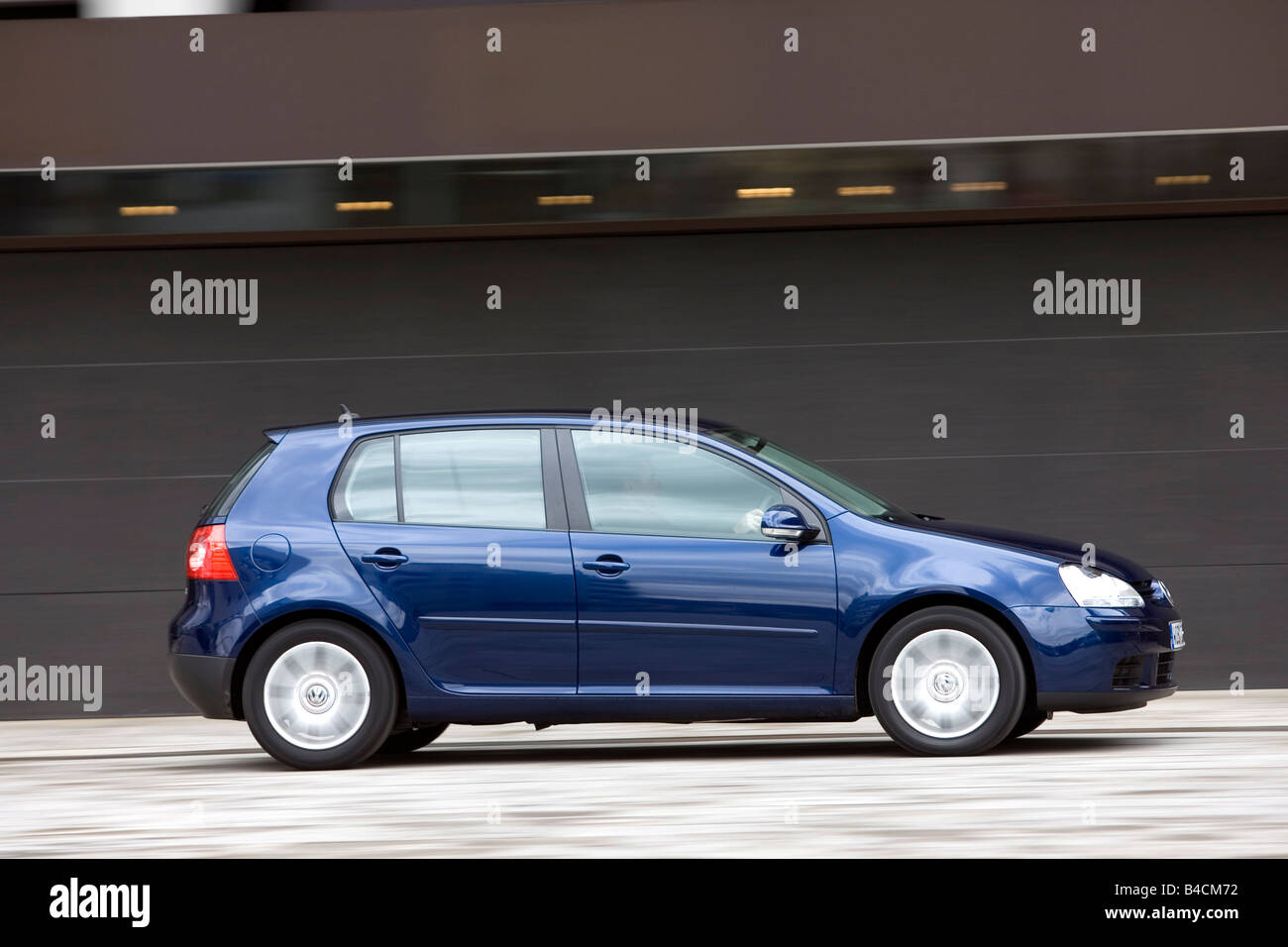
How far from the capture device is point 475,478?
790 cm

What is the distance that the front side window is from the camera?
7723 mm

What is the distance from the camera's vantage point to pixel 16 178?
1077 cm

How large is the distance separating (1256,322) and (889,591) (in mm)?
4709

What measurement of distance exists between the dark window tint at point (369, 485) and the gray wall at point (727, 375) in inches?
128

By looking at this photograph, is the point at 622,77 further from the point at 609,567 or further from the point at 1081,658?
the point at 1081,658

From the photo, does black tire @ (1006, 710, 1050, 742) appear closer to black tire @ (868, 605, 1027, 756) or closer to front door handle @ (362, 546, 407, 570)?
black tire @ (868, 605, 1027, 756)

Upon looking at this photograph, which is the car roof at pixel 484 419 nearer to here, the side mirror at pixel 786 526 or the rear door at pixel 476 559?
the rear door at pixel 476 559

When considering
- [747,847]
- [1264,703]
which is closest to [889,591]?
[747,847]

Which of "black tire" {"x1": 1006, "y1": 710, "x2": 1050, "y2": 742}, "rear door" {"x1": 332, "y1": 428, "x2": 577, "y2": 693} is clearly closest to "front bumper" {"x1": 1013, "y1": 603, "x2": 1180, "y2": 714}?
"black tire" {"x1": 1006, "y1": 710, "x2": 1050, "y2": 742}

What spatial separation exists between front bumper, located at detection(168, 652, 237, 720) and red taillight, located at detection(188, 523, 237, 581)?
0.38 m

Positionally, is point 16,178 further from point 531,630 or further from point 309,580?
point 531,630

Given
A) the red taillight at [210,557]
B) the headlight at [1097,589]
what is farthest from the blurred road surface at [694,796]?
the red taillight at [210,557]

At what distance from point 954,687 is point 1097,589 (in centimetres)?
76

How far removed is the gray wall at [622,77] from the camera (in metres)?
10.4
